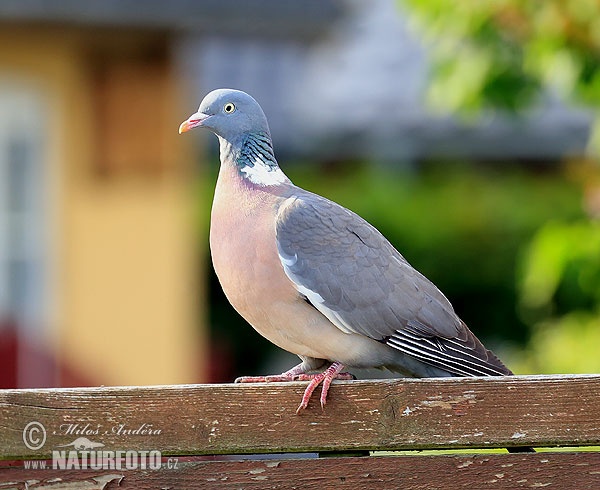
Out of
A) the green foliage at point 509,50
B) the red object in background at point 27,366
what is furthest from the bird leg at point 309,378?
the red object in background at point 27,366

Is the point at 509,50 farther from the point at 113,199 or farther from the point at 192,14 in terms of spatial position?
the point at 113,199

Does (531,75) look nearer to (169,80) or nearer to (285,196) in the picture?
(285,196)

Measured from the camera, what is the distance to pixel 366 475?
2812 millimetres

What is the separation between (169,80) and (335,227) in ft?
18.5

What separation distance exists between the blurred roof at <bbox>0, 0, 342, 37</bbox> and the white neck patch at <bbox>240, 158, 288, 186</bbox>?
4.44 meters

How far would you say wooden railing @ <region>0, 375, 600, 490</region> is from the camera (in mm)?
2791

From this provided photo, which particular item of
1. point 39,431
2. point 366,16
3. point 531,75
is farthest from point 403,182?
point 39,431

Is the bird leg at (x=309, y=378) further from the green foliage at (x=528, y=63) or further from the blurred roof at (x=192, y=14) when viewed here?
the blurred roof at (x=192, y=14)

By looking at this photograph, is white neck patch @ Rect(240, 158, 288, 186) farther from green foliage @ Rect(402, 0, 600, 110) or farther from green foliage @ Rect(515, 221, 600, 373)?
green foliage @ Rect(515, 221, 600, 373)

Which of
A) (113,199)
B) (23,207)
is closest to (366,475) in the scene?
(113,199)

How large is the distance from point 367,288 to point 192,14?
492 centimetres

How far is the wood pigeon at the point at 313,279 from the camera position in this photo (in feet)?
11.1

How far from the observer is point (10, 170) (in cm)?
901

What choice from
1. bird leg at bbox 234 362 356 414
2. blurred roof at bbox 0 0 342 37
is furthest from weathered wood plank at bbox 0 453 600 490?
blurred roof at bbox 0 0 342 37
